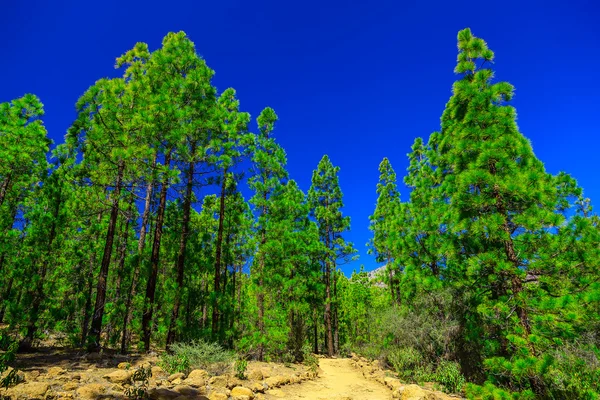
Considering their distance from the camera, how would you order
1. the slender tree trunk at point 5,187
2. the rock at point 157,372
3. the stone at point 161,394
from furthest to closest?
the slender tree trunk at point 5,187
the rock at point 157,372
the stone at point 161,394

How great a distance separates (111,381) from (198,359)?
11.4 feet

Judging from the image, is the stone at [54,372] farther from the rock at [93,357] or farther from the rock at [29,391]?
the rock at [93,357]

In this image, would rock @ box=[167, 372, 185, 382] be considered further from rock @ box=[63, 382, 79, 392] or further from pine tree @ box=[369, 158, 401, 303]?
pine tree @ box=[369, 158, 401, 303]

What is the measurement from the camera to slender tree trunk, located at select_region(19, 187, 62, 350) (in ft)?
28.8

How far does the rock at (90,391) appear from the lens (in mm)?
4941

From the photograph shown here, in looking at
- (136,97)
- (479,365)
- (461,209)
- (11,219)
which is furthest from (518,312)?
(11,219)

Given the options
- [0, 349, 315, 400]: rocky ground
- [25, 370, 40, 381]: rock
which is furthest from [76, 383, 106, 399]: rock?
[25, 370, 40, 381]: rock

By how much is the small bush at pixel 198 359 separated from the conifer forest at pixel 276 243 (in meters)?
0.21

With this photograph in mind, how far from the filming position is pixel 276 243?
51.1ft

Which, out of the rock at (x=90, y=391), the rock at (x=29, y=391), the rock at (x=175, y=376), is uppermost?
the rock at (x=29, y=391)

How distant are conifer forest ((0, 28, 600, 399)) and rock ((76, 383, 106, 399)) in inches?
46.6

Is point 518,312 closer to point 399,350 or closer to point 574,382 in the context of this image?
point 574,382

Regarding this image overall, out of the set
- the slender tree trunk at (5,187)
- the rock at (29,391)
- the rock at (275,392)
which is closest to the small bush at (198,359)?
the rock at (275,392)

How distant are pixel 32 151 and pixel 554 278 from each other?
56.4 feet
